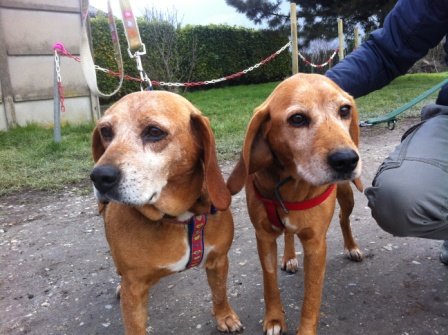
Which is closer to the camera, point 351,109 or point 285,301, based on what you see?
point 351,109

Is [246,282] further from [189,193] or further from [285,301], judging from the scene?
[189,193]

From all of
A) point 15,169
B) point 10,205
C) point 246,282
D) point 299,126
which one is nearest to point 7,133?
point 15,169

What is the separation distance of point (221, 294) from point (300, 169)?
0.95 m

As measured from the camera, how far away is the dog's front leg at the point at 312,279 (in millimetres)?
2428

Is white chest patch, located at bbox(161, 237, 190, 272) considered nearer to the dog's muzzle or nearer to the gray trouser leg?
the dog's muzzle

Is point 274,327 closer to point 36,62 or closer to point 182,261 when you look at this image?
point 182,261

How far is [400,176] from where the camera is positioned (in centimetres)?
251

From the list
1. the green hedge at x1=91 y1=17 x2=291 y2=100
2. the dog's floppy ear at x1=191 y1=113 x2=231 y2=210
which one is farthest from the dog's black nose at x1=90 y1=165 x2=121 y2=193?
the green hedge at x1=91 y1=17 x2=291 y2=100

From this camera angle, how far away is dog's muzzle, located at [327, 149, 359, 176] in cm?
204

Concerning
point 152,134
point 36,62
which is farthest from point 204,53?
point 152,134

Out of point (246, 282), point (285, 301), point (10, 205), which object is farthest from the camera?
point (10, 205)

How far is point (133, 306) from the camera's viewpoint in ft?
7.43

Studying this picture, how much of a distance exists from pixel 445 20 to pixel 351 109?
1.25 m

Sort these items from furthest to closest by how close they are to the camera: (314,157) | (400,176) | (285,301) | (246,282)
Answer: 1. (246,282)
2. (285,301)
3. (400,176)
4. (314,157)
